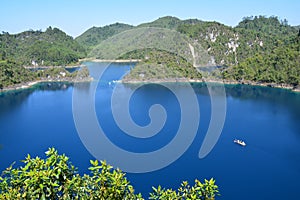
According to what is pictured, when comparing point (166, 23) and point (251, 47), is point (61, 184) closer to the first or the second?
point (251, 47)

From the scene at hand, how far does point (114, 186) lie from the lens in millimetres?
4121

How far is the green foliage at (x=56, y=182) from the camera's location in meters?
3.77

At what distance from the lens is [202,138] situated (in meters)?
20.9

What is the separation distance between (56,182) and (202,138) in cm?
1768

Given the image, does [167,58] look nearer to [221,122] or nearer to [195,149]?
[221,122]

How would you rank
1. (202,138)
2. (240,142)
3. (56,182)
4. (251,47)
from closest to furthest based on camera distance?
(56,182) < (240,142) < (202,138) < (251,47)

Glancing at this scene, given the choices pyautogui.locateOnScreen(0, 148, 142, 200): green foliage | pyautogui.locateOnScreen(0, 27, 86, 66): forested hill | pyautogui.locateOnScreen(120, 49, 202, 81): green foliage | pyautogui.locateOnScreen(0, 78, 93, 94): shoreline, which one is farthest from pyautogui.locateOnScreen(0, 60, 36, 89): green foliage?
pyautogui.locateOnScreen(0, 148, 142, 200): green foliage

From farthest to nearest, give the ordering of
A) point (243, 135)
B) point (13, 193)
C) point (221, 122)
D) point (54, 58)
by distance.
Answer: point (54, 58)
point (221, 122)
point (243, 135)
point (13, 193)

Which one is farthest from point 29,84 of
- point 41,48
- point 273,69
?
point 273,69

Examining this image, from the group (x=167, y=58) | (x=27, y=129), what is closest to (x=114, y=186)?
(x=27, y=129)

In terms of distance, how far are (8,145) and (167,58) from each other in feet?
105

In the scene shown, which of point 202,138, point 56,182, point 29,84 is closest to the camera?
point 56,182

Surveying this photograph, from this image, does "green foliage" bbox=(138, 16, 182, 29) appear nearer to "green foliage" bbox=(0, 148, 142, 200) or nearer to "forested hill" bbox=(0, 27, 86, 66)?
"forested hill" bbox=(0, 27, 86, 66)

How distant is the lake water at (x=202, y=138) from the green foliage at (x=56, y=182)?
34.5ft
